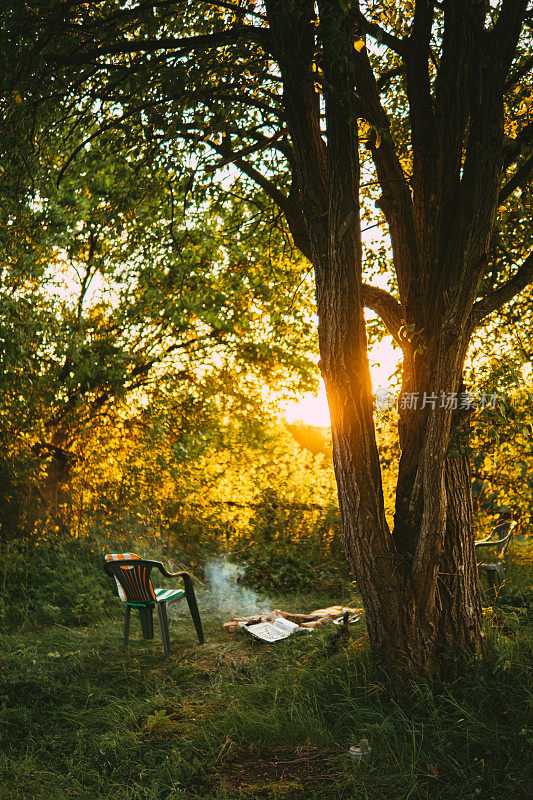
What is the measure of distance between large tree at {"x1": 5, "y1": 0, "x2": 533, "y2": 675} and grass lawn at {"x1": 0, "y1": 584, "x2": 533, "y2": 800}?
325 mm

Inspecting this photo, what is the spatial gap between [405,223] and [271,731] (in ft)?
10.1

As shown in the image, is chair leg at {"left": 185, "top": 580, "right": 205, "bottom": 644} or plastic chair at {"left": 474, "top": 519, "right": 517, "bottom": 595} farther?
plastic chair at {"left": 474, "top": 519, "right": 517, "bottom": 595}

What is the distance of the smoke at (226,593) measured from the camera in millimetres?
7649

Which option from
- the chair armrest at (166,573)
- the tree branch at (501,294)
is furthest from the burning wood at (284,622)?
the tree branch at (501,294)

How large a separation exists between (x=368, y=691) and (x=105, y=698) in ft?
5.96

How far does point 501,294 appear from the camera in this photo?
12.6ft

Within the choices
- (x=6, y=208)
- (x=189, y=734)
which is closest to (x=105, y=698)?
(x=189, y=734)

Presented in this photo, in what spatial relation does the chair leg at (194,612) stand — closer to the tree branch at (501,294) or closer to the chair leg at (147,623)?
the chair leg at (147,623)

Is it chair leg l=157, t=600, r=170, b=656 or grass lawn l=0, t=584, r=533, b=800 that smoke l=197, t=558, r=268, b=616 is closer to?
chair leg l=157, t=600, r=170, b=656

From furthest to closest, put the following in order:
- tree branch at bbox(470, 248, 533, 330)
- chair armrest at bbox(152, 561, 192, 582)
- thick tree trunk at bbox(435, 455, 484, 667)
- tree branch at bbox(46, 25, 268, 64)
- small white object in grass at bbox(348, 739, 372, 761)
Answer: chair armrest at bbox(152, 561, 192, 582), tree branch at bbox(470, 248, 533, 330), thick tree trunk at bbox(435, 455, 484, 667), tree branch at bbox(46, 25, 268, 64), small white object in grass at bbox(348, 739, 372, 761)

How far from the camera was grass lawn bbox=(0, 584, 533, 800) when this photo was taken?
279 centimetres

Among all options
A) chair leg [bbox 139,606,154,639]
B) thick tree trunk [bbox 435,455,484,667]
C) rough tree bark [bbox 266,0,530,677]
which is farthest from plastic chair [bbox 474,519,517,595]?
Answer: chair leg [bbox 139,606,154,639]

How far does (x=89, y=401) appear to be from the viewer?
320 inches

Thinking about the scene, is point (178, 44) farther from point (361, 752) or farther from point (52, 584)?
point (52, 584)
